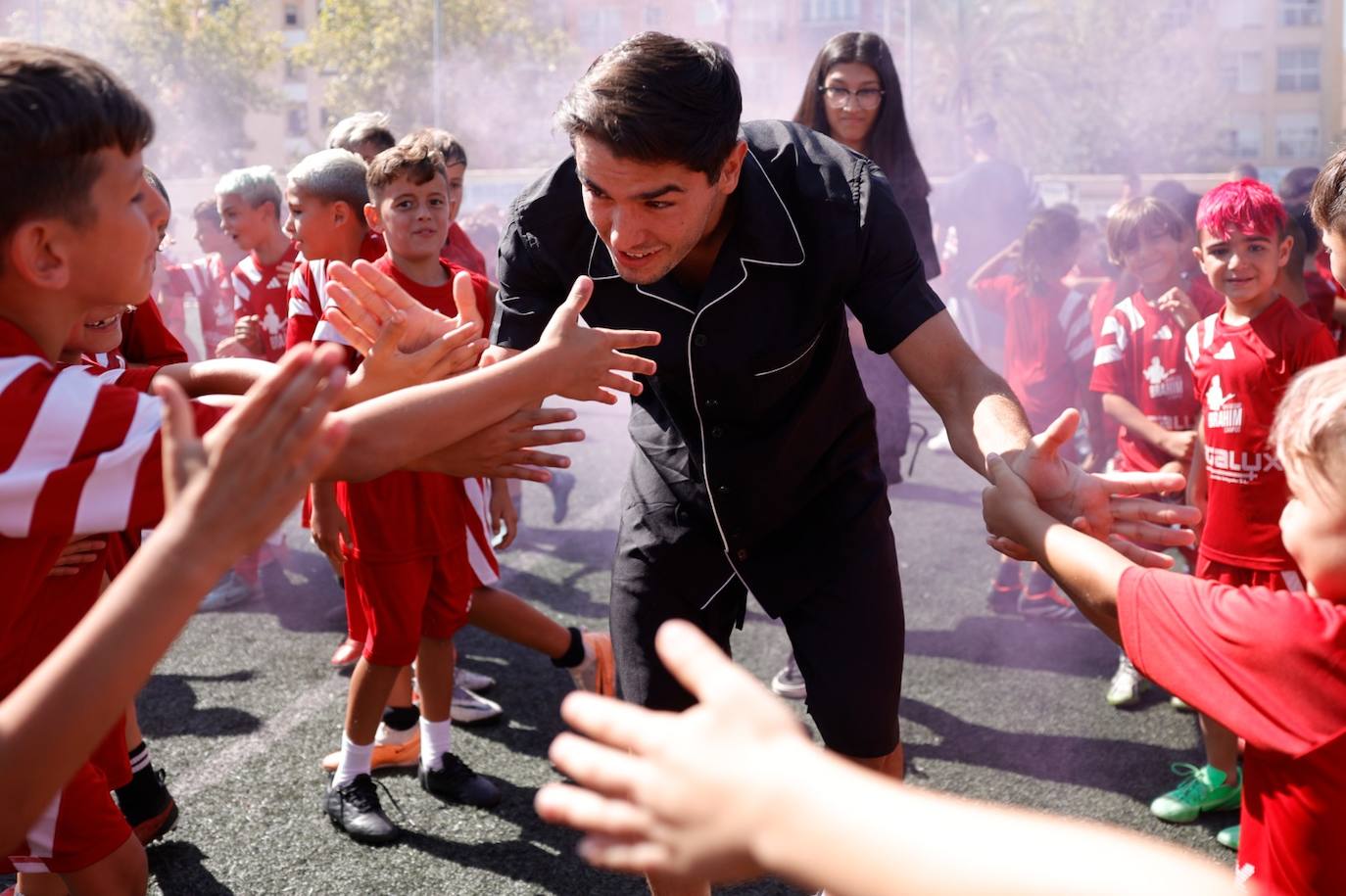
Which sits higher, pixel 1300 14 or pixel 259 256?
pixel 259 256

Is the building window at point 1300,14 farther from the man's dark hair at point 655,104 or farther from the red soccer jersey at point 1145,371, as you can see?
the man's dark hair at point 655,104

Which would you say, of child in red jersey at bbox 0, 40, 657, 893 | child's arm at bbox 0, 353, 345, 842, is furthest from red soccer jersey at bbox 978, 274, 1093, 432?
child's arm at bbox 0, 353, 345, 842

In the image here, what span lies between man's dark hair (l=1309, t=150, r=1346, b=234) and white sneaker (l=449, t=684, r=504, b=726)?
2833mm

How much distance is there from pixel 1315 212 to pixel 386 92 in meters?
22.1

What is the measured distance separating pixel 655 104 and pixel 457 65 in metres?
17.5

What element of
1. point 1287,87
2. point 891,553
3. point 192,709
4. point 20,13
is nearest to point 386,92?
point 20,13

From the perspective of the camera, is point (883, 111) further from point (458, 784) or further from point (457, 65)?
point (457, 65)

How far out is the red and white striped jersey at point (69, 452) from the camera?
1.53 meters

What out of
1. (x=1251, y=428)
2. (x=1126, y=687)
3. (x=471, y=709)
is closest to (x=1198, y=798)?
(x=1126, y=687)

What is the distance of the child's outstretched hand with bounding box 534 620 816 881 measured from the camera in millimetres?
1062

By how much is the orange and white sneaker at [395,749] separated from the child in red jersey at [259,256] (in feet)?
5.97

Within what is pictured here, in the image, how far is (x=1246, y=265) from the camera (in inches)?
143

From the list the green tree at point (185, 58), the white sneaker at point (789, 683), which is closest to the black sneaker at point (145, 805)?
the white sneaker at point (789, 683)

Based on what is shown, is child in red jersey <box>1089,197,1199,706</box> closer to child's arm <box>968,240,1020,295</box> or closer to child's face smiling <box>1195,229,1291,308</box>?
child's face smiling <box>1195,229,1291,308</box>
